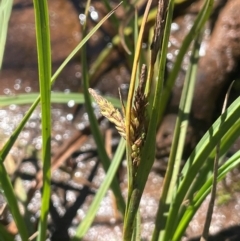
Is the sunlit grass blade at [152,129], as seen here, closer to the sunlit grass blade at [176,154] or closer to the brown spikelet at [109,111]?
the brown spikelet at [109,111]

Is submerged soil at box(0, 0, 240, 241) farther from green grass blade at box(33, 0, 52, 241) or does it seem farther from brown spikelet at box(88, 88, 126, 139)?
brown spikelet at box(88, 88, 126, 139)

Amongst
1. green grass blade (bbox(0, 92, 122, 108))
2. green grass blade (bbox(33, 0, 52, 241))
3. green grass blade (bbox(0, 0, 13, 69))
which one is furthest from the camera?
green grass blade (bbox(0, 92, 122, 108))

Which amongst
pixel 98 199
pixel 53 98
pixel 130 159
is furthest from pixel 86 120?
pixel 130 159

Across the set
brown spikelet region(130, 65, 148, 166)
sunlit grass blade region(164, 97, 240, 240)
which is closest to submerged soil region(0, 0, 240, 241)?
sunlit grass blade region(164, 97, 240, 240)

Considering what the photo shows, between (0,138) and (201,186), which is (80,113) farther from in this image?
(201,186)

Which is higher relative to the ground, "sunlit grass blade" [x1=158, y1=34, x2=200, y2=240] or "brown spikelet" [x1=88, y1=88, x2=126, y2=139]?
"brown spikelet" [x1=88, y1=88, x2=126, y2=139]
